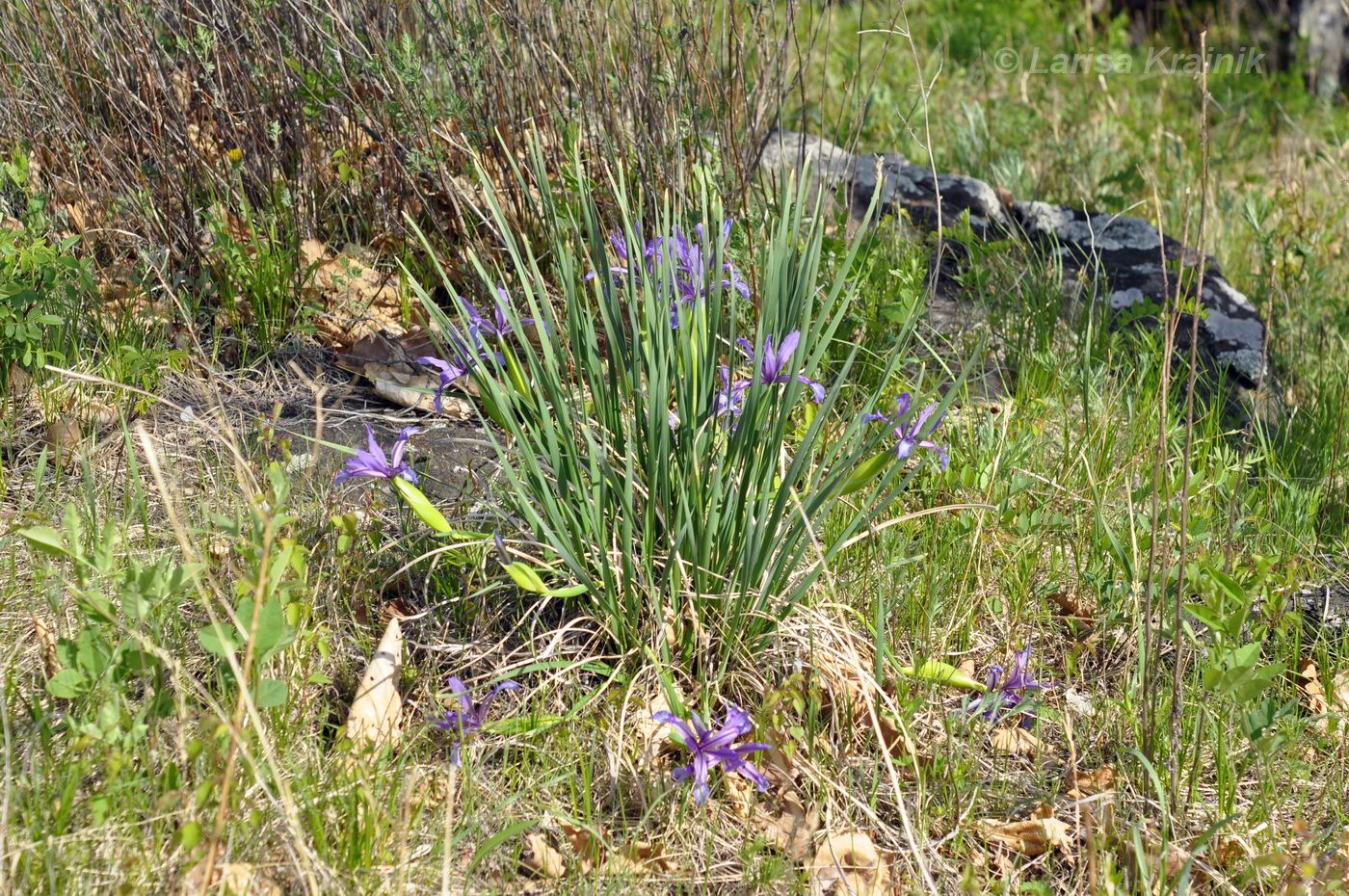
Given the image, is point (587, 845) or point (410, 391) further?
point (410, 391)

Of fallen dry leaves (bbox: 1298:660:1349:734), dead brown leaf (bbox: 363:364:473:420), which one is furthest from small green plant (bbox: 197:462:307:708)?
fallen dry leaves (bbox: 1298:660:1349:734)

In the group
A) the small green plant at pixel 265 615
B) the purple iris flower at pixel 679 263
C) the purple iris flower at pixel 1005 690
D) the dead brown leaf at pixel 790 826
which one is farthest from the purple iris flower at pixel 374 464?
the purple iris flower at pixel 1005 690

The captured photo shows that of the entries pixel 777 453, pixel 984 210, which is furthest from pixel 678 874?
pixel 984 210

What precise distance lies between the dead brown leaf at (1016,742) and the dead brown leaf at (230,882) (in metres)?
1.17

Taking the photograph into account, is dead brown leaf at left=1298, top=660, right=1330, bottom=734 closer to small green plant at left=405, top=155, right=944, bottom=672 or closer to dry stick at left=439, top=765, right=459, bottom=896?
small green plant at left=405, top=155, right=944, bottom=672

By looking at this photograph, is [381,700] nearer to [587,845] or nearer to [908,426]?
[587,845]


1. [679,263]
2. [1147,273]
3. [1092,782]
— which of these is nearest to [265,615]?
[679,263]

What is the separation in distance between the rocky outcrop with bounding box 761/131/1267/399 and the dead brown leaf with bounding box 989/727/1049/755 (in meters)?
1.67


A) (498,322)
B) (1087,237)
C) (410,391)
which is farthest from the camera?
(1087,237)

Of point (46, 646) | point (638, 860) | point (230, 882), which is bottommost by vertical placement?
point (638, 860)

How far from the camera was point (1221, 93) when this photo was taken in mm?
5941

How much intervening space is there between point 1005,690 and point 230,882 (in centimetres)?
125

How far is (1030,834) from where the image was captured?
5.89 feet

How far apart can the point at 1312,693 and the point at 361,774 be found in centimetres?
174
